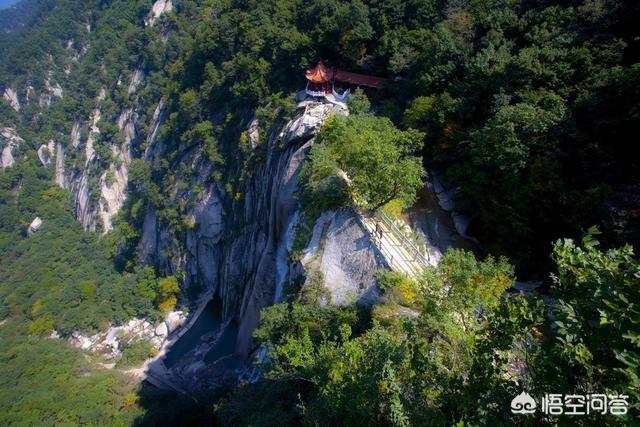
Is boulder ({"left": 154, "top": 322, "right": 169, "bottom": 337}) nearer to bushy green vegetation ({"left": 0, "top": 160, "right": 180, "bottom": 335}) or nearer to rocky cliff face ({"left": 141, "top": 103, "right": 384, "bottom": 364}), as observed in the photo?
bushy green vegetation ({"left": 0, "top": 160, "right": 180, "bottom": 335})

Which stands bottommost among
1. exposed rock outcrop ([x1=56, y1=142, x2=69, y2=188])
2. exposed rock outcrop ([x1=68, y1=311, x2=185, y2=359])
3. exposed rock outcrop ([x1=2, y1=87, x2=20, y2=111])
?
exposed rock outcrop ([x1=68, y1=311, x2=185, y2=359])

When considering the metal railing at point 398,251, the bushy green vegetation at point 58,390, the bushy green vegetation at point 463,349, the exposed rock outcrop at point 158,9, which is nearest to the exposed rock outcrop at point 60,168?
the exposed rock outcrop at point 158,9

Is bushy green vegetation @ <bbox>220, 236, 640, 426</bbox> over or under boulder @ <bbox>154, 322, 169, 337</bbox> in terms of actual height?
over

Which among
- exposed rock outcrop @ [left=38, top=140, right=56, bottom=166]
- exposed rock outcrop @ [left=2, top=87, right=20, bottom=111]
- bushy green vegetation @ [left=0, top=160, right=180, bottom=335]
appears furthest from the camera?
exposed rock outcrop @ [left=2, top=87, right=20, bottom=111]

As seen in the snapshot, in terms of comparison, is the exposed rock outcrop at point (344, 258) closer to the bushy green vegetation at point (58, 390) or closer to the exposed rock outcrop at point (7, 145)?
the bushy green vegetation at point (58, 390)

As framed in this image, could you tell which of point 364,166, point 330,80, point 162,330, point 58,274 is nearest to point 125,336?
point 162,330

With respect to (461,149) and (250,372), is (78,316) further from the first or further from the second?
(461,149)

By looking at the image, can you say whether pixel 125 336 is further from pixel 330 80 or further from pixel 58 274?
pixel 330 80

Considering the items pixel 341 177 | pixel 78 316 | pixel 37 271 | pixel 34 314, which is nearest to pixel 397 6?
pixel 341 177

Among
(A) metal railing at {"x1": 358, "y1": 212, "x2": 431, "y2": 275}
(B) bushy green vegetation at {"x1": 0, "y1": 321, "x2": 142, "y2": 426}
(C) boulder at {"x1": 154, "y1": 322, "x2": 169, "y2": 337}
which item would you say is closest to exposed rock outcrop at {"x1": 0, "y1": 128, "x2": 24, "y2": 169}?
(B) bushy green vegetation at {"x1": 0, "y1": 321, "x2": 142, "y2": 426}
